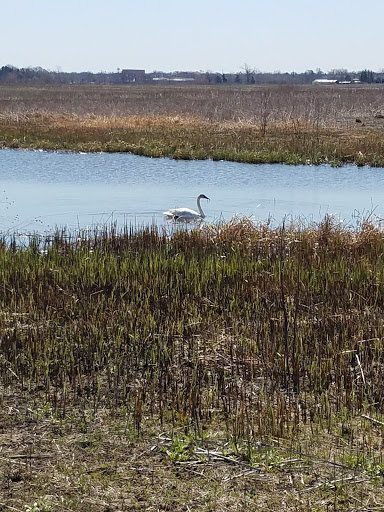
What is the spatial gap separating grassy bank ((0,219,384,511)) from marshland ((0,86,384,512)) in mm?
16

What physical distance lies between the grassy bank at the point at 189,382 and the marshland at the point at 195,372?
2 cm

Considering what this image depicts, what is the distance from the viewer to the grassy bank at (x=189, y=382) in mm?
4785

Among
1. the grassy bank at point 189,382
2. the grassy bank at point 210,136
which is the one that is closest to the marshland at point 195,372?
the grassy bank at point 189,382

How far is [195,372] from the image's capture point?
6.59 m

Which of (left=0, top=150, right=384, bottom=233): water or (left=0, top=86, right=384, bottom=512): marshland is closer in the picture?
(left=0, top=86, right=384, bottom=512): marshland

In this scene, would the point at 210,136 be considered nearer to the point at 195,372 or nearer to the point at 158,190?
the point at 158,190

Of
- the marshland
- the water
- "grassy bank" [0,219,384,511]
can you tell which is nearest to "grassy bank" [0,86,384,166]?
the water

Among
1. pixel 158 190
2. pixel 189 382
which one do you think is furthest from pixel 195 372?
A: pixel 158 190

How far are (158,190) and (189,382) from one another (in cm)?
1610

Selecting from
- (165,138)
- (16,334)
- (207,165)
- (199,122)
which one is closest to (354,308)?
(16,334)

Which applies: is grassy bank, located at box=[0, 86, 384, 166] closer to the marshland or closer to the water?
the water

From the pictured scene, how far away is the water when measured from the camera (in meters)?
17.5

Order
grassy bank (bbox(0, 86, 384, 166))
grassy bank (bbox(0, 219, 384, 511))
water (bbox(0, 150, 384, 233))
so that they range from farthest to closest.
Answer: grassy bank (bbox(0, 86, 384, 166)) → water (bbox(0, 150, 384, 233)) → grassy bank (bbox(0, 219, 384, 511))

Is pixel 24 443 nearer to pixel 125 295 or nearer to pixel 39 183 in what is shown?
pixel 125 295
